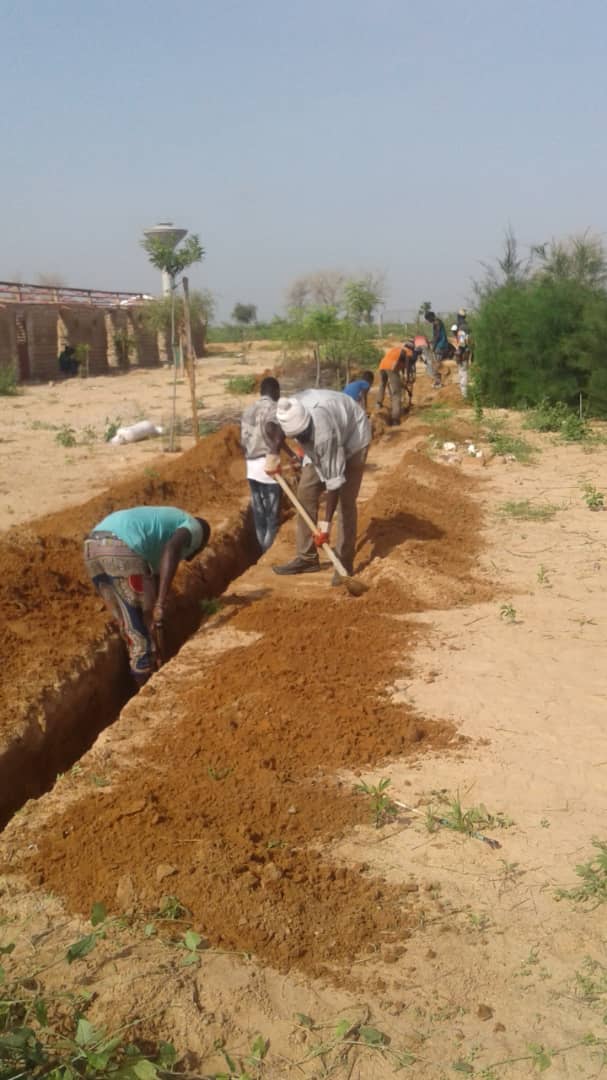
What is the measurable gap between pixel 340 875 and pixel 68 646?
10.00 feet

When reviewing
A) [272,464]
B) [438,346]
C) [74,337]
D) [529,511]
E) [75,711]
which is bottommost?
[75,711]

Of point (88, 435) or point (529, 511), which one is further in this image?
point (88, 435)

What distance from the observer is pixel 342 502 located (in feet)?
23.0

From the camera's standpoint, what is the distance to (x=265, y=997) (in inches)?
110

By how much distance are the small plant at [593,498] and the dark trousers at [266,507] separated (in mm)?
3369

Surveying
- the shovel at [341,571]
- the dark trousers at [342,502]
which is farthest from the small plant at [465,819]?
the dark trousers at [342,502]

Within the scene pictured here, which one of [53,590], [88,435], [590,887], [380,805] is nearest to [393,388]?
[88,435]

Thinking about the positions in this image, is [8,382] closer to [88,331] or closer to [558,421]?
[88,331]

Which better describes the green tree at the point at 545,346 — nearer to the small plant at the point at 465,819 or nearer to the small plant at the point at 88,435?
the small plant at the point at 88,435

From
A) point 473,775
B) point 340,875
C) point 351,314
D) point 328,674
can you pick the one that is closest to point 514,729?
point 473,775

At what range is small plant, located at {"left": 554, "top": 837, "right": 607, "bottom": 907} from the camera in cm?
317

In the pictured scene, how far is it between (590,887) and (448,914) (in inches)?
19.2

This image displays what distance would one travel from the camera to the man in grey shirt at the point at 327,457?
6.49m

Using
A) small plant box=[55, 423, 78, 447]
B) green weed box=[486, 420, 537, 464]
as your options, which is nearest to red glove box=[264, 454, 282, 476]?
green weed box=[486, 420, 537, 464]
